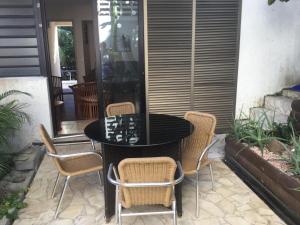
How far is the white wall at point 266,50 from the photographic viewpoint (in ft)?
13.9

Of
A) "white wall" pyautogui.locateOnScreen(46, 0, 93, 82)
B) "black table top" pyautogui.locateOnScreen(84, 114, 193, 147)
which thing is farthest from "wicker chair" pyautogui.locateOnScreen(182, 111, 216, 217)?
"white wall" pyautogui.locateOnScreen(46, 0, 93, 82)

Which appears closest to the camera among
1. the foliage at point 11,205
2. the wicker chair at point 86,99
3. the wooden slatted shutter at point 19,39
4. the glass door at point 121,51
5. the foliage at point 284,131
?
the foliage at point 11,205

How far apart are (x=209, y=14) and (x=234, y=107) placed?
1479mm

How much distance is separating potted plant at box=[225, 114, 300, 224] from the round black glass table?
930 mm

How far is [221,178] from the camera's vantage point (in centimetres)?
329

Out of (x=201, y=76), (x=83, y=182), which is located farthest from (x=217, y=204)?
(x=201, y=76)

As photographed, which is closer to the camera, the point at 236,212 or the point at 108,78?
the point at 236,212

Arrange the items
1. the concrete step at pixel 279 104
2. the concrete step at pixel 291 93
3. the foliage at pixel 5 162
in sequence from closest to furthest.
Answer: the foliage at pixel 5 162
the concrete step at pixel 279 104
the concrete step at pixel 291 93

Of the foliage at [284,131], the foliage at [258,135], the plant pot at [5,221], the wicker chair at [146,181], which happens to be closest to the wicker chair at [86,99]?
the foliage at [258,135]

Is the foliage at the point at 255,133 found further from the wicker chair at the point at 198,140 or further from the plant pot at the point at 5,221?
the plant pot at the point at 5,221

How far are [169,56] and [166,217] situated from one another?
2.34 meters

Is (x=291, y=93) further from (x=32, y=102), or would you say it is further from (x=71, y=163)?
(x=32, y=102)

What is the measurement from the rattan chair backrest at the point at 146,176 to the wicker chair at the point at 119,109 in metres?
1.47

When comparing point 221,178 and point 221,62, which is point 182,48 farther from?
point 221,178
